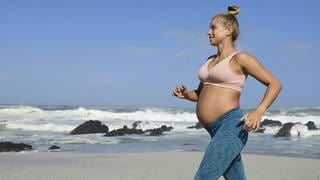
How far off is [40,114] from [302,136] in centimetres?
2746

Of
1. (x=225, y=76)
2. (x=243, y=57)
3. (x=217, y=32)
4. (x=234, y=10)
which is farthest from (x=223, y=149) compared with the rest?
(x=234, y=10)

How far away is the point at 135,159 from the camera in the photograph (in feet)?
35.6

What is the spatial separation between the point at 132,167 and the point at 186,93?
18.7 feet

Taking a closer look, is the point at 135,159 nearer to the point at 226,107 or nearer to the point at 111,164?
the point at 111,164

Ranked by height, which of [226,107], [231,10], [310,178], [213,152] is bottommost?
[310,178]

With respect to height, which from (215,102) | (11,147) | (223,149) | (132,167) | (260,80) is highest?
(260,80)

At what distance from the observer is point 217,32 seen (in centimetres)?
350

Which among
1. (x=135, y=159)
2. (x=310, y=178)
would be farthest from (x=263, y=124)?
(x=310, y=178)

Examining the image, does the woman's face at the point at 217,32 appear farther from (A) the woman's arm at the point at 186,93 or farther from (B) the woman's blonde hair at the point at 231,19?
(A) the woman's arm at the point at 186,93

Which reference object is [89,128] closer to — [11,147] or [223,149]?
[11,147]

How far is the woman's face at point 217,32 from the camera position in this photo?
3.49 m

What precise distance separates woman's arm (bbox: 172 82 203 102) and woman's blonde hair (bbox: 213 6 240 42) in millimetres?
472

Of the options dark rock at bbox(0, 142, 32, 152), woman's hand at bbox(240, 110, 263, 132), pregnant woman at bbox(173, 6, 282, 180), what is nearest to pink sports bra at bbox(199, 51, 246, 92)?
pregnant woman at bbox(173, 6, 282, 180)

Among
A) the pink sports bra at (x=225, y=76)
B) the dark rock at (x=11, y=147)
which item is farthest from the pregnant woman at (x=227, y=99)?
the dark rock at (x=11, y=147)
